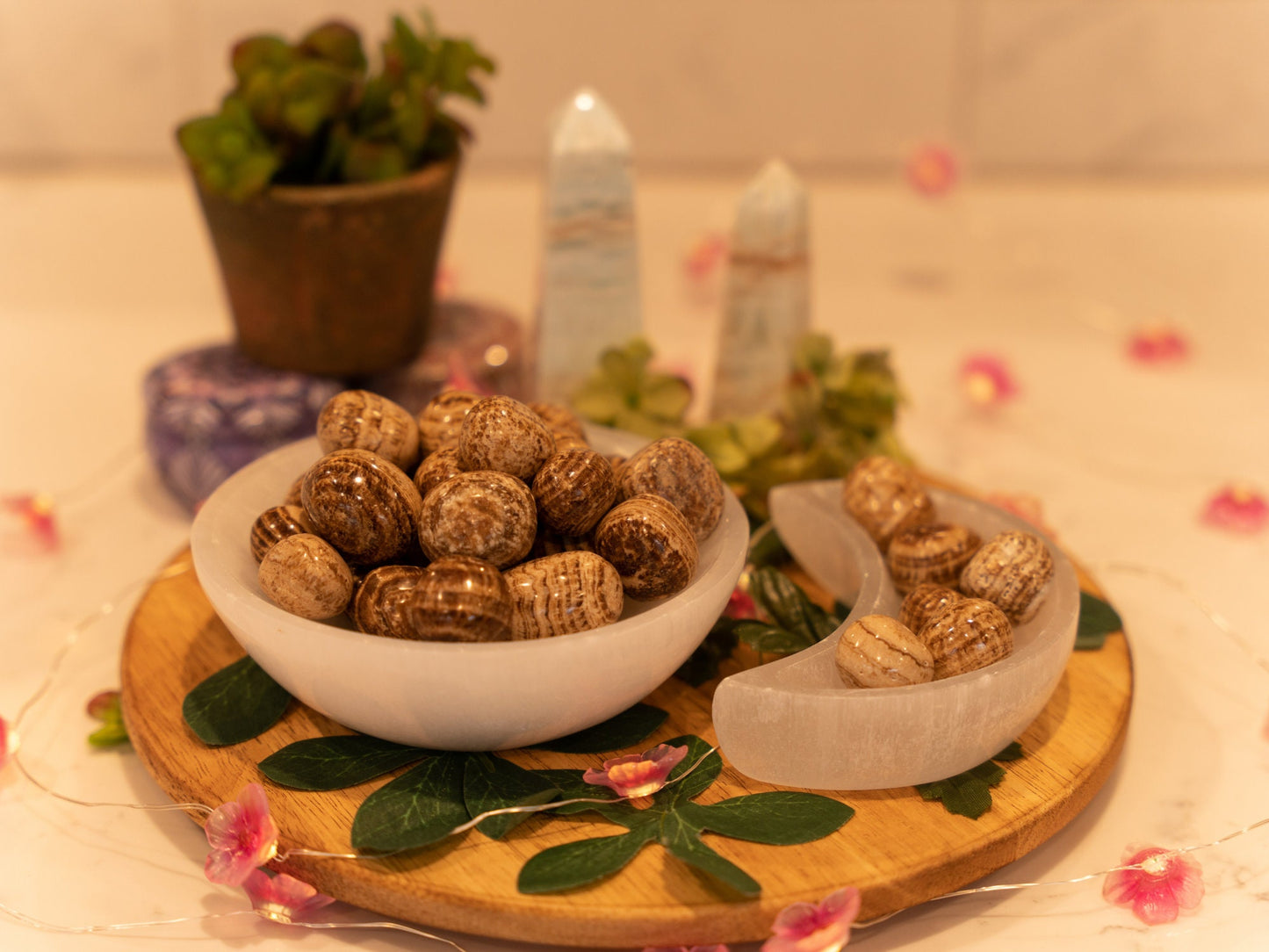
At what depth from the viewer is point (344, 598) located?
0.73 metres

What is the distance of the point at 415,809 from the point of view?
699 millimetres

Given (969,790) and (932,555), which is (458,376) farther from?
(969,790)

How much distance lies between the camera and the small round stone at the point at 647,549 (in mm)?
736

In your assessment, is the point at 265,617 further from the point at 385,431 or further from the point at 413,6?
the point at 413,6

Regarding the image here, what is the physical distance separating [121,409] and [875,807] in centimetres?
103

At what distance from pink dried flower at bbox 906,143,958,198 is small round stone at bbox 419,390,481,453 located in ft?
3.87

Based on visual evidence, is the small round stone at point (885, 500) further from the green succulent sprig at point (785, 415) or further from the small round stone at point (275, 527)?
the small round stone at point (275, 527)

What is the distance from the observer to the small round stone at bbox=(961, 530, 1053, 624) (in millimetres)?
806

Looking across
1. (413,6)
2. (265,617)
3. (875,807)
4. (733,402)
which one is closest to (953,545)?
(875,807)

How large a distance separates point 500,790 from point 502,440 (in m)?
0.21

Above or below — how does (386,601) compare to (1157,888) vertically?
above

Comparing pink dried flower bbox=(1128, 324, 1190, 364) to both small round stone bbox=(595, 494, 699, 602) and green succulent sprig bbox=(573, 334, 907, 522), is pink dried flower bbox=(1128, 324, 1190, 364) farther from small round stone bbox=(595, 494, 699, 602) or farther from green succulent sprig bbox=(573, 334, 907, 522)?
small round stone bbox=(595, 494, 699, 602)

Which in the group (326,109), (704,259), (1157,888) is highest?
(326,109)

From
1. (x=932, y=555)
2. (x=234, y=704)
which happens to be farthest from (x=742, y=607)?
(x=234, y=704)
